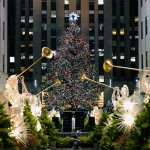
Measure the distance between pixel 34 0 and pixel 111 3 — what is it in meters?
15.6

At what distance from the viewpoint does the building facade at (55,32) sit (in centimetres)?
9869

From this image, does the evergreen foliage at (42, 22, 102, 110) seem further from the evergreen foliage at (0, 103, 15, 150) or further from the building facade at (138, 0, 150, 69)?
the evergreen foliage at (0, 103, 15, 150)

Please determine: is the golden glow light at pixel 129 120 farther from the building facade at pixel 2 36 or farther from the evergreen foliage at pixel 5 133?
the building facade at pixel 2 36

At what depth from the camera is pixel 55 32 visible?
328ft

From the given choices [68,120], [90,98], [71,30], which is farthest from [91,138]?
[71,30]

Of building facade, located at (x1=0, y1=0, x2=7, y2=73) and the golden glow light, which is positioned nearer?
the golden glow light

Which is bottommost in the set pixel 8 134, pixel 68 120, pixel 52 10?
pixel 68 120

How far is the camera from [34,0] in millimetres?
100125

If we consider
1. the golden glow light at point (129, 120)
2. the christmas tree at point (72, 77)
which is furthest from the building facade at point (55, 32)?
the golden glow light at point (129, 120)

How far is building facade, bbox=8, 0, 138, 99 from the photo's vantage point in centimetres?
9869

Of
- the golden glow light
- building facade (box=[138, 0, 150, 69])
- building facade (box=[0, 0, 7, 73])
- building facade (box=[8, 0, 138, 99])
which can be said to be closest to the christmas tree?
building facade (box=[0, 0, 7, 73])

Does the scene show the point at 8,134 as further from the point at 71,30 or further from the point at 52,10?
the point at 52,10

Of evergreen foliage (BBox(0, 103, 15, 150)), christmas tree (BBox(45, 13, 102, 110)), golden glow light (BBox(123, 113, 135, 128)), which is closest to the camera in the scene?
evergreen foliage (BBox(0, 103, 15, 150))

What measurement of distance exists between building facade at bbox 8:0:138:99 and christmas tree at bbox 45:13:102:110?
31876 millimetres
